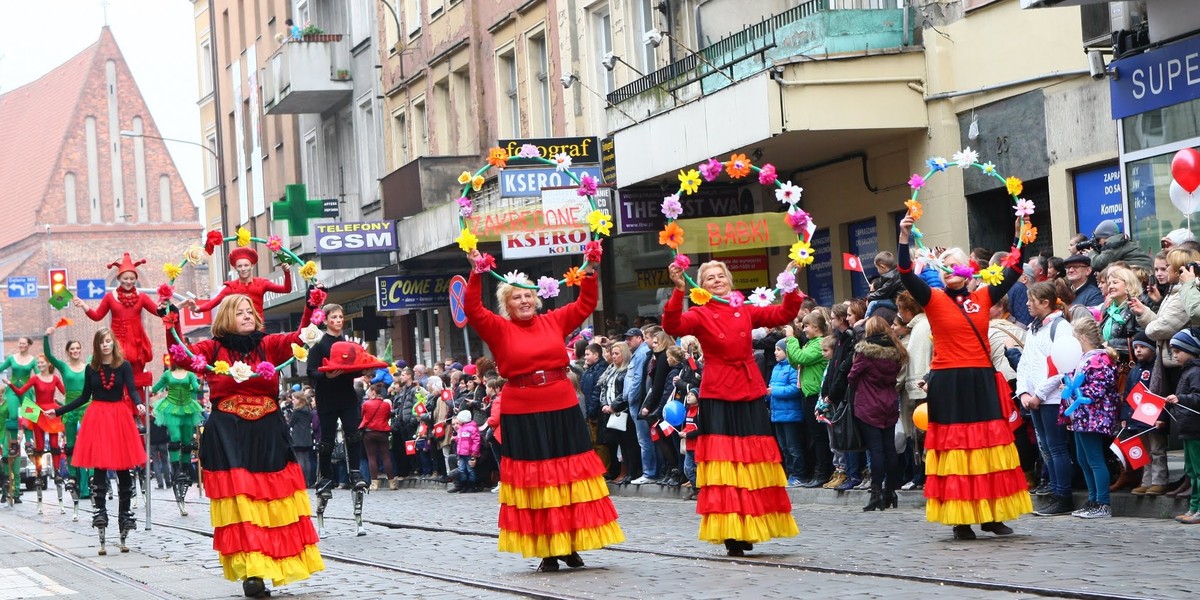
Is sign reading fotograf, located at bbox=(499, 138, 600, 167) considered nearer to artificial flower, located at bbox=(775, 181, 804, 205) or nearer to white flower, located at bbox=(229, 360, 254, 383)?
artificial flower, located at bbox=(775, 181, 804, 205)

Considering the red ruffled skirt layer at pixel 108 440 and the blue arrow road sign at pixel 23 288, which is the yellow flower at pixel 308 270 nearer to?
the red ruffled skirt layer at pixel 108 440

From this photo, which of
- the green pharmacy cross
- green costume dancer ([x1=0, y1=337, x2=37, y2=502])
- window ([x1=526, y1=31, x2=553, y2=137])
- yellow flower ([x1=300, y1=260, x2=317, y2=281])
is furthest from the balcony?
yellow flower ([x1=300, y1=260, x2=317, y2=281])

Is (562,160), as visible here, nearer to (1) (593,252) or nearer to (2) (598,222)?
(2) (598,222)

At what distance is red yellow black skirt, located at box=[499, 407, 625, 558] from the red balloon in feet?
20.0

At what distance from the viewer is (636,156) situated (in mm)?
25156

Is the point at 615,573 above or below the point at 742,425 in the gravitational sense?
below

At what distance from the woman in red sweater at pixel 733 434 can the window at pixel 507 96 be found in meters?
22.3

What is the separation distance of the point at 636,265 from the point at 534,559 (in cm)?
1710

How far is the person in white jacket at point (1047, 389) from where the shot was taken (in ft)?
45.5

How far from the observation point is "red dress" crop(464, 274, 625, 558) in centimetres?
1159

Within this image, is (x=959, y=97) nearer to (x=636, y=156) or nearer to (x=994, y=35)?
(x=994, y=35)

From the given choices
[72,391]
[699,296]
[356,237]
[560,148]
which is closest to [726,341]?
[699,296]

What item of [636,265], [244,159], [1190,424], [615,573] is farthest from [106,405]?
[244,159]

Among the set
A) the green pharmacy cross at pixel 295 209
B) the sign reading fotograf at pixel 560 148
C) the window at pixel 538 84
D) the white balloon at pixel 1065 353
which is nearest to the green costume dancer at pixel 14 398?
the sign reading fotograf at pixel 560 148
